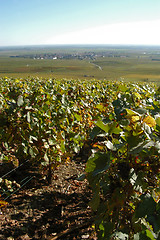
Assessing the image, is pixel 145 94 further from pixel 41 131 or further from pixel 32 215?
pixel 32 215

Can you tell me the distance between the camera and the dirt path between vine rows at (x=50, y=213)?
2.60 metres

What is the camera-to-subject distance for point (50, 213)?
3014 mm

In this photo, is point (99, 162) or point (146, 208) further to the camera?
point (99, 162)

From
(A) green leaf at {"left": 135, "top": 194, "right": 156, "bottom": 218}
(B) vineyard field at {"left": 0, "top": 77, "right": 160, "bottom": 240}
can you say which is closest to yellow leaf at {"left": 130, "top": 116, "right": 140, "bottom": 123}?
(B) vineyard field at {"left": 0, "top": 77, "right": 160, "bottom": 240}

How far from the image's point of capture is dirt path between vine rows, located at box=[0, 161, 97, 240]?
260 cm

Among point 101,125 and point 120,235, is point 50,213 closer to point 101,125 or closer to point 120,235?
point 120,235

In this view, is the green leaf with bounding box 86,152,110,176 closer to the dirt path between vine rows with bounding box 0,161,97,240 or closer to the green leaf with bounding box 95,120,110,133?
the green leaf with bounding box 95,120,110,133

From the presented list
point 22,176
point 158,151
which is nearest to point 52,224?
point 22,176

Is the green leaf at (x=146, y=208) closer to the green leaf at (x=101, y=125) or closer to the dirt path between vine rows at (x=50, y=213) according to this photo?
the green leaf at (x=101, y=125)

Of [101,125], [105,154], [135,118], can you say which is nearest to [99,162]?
[105,154]

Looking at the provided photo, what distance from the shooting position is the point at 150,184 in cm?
142

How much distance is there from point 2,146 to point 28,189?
0.93m

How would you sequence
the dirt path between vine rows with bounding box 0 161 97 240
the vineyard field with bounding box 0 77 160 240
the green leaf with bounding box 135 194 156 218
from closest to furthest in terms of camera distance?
the green leaf with bounding box 135 194 156 218 → the vineyard field with bounding box 0 77 160 240 → the dirt path between vine rows with bounding box 0 161 97 240

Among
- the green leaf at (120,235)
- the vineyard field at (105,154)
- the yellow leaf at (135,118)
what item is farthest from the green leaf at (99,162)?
the green leaf at (120,235)
